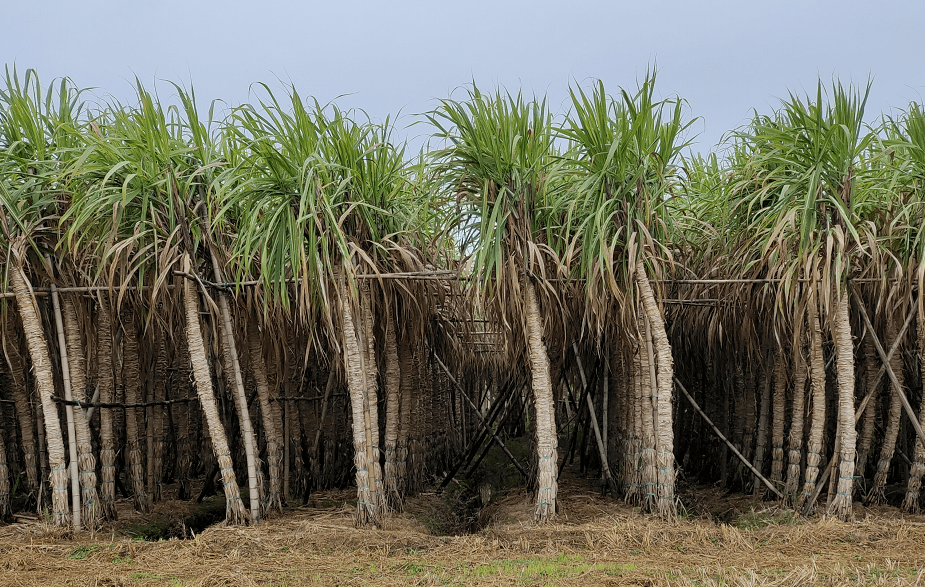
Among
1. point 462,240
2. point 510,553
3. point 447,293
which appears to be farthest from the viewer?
point 447,293

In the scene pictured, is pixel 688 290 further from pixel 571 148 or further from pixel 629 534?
pixel 629 534

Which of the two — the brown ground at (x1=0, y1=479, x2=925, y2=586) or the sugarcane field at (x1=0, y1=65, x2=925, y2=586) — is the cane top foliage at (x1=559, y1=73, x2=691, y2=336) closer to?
the sugarcane field at (x1=0, y1=65, x2=925, y2=586)

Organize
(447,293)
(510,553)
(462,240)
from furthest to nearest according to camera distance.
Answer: (447,293) < (462,240) < (510,553)

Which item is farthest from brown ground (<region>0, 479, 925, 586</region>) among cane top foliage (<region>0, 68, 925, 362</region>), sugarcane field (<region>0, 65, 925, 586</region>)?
cane top foliage (<region>0, 68, 925, 362</region>)

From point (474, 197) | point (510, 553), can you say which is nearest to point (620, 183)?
point (474, 197)

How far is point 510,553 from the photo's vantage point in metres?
4.48

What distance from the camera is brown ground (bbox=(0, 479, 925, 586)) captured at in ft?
12.7

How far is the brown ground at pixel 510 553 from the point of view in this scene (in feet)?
12.7

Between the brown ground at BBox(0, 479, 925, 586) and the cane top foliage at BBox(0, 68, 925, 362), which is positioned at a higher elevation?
the cane top foliage at BBox(0, 68, 925, 362)

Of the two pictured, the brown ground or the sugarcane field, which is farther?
the sugarcane field

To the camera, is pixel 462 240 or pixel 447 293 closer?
pixel 462 240

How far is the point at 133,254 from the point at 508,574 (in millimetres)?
3770

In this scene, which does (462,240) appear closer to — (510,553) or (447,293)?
(447,293)

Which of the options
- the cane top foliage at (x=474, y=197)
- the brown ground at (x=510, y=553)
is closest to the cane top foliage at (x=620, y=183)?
the cane top foliage at (x=474, y=197)
